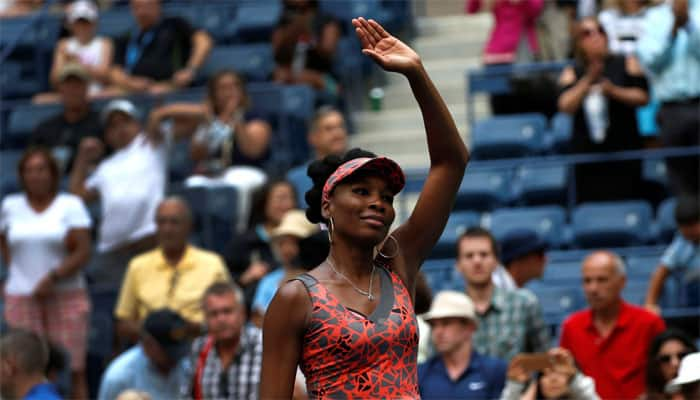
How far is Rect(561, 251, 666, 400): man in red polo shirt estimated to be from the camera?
8.27 meters

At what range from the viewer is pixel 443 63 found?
14.4 meters

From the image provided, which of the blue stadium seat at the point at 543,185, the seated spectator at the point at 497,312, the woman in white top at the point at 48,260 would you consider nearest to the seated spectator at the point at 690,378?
the seated spectator at the point at 497,312

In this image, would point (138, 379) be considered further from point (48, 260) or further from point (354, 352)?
point (354, 352)

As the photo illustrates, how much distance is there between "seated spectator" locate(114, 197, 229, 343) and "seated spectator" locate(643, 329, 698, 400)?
3.09 meters

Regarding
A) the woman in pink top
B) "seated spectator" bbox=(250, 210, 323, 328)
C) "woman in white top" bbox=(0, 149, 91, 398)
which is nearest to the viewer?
"seated spectator" bbox=(250, 210, 323, 328)

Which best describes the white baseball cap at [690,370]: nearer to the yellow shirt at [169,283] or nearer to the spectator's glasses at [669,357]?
the spectator's glasses at [669,357]

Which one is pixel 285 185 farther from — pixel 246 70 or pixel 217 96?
pixel 246 70

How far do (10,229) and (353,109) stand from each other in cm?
423

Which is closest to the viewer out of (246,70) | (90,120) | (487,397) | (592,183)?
(487,397)

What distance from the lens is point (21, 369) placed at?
7.73 meters

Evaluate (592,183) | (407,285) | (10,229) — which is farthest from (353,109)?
(407,285)

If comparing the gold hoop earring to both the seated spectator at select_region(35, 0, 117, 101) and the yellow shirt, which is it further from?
the seated spectator at select_region(35, 0, 117, 101)

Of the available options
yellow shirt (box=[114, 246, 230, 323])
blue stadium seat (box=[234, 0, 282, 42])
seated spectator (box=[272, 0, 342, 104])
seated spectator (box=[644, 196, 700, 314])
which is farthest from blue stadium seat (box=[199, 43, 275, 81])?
seated spectator (box=[644, 196, 700, 314])

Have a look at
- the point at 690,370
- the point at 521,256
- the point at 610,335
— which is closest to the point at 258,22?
the point at 521,256
